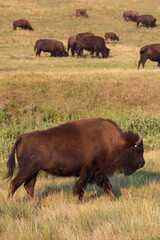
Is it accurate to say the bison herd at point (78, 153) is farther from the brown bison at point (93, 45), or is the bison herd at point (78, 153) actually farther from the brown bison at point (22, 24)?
the brown bison at point (22, 24)

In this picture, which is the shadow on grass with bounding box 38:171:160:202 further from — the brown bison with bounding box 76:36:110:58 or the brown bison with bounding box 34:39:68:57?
the brown bison with bounding box 34:39:68:57

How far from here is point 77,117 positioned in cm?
1498

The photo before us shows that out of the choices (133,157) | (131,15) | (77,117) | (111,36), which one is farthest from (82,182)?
(131,15)

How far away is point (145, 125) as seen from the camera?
1270cm

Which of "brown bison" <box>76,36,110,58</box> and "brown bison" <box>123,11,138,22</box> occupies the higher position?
"brown bison" <box>123,11,138,22</box>

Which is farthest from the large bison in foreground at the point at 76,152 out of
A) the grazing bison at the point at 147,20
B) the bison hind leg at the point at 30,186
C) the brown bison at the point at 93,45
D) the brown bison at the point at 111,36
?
the grazing bison at the point at 147,20

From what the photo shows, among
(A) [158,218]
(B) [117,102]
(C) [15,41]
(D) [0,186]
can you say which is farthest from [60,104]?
(C) [15,41]

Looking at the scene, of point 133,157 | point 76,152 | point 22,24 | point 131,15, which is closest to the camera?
point 76,152

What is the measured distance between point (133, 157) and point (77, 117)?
29.3ft

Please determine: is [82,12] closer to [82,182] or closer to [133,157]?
[133,157]

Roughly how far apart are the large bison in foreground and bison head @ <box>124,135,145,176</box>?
15mm

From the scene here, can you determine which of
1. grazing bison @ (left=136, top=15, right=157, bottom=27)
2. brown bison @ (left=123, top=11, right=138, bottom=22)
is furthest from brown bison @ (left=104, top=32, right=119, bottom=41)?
brown bison @ (left=123, top=11, right=138, bottom=22)

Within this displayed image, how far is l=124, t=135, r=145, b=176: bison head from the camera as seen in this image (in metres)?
6.05

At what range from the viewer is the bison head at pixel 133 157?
Answer: 6055 mm
